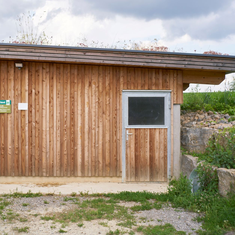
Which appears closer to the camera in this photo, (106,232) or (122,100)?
(106,232)

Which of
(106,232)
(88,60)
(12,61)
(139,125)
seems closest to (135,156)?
(139,125)

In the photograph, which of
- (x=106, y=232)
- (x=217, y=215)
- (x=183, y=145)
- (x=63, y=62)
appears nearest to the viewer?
(x=106, y=232)

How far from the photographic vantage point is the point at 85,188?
232 inches

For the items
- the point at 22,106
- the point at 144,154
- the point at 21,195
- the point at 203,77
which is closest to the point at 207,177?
the point at 144,154

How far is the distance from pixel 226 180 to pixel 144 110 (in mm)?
2679

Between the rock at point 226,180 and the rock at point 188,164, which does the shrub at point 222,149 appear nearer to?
the rock at point 226,180

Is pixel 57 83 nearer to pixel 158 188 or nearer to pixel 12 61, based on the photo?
pixel 12 61

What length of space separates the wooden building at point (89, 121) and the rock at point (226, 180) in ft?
6.61

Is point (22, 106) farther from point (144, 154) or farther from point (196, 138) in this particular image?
point (196, 138)

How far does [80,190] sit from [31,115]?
213cm

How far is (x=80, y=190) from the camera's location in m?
5.75

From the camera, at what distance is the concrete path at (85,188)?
5699 mm

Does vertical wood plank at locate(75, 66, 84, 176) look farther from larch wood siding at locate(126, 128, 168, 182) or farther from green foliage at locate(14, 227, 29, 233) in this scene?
green foliage at locate(14, 227, 29, 233)

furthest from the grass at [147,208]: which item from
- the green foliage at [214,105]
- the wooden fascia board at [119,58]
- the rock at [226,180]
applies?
the green foliage at [214,105]
